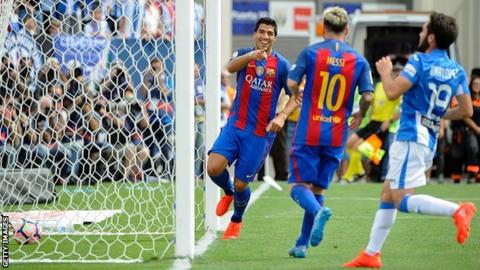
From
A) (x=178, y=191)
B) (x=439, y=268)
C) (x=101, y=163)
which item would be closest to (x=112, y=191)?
(x=101, y=163)

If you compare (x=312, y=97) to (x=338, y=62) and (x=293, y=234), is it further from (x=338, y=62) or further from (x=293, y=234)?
(x=293, y=234)

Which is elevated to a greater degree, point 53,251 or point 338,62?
point 338,62

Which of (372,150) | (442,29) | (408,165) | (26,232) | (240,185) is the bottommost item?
(372,150)

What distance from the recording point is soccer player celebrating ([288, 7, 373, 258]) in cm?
901

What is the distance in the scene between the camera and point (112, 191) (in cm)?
1297

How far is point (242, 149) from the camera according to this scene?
1052 cm

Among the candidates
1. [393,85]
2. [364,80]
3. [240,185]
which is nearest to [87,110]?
[240,185]

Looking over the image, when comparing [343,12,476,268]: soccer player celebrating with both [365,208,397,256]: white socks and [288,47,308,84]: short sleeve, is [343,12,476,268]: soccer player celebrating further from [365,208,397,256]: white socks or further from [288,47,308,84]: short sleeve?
[288,47,308,84]: short sleeve

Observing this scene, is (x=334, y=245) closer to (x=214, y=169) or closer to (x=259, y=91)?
(x=214, y=169)

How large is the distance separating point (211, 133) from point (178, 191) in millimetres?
2346

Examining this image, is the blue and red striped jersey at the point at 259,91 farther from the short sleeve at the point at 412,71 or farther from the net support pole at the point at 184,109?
the short sleeve at the point at 412,71

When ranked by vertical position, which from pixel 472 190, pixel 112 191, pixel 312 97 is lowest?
pixel 472 190

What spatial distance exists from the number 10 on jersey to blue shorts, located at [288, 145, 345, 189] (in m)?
0.33

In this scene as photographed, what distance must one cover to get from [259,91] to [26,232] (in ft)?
7.62
